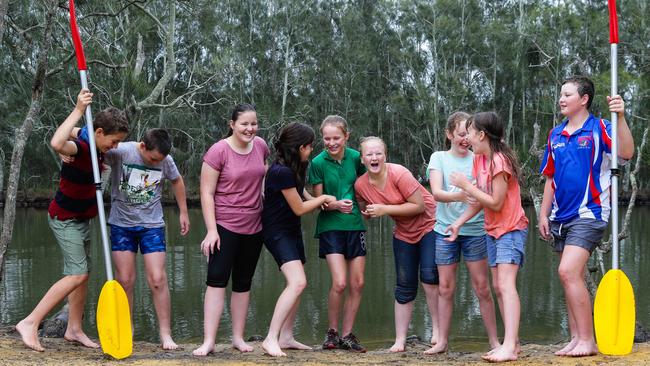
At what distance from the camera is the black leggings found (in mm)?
4180

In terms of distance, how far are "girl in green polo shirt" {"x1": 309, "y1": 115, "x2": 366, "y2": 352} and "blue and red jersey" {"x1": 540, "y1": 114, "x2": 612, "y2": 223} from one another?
1.15 metres

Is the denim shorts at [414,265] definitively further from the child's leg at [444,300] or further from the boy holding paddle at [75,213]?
the boy holding paddle at [75,213]

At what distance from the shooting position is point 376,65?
114 feet

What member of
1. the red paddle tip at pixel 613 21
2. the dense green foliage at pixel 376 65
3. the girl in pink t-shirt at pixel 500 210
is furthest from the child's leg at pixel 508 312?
the dense green foliage at pixel 376 65

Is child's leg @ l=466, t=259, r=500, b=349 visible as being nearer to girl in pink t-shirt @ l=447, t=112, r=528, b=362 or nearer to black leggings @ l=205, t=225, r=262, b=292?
girl in pink t-shirt @ l=447, t=112, r=528, b=362

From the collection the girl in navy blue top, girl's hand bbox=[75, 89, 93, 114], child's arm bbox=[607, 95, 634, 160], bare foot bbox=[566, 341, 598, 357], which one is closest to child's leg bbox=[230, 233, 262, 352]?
the girl in navy blue top

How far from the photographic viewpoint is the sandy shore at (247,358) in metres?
3.64

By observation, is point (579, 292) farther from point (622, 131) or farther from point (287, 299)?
point (287, 299)

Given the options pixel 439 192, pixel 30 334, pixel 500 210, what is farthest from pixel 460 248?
pixel 30 334

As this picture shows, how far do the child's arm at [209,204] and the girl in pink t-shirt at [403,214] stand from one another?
854 mm

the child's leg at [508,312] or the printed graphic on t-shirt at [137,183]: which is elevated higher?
the printed graphic on t-shirt at [137,183]

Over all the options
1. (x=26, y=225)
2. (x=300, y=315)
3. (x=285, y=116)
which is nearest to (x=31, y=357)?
(x=300, y=315)

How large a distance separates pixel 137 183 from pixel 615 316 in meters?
2.61

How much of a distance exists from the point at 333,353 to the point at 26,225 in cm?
1491
